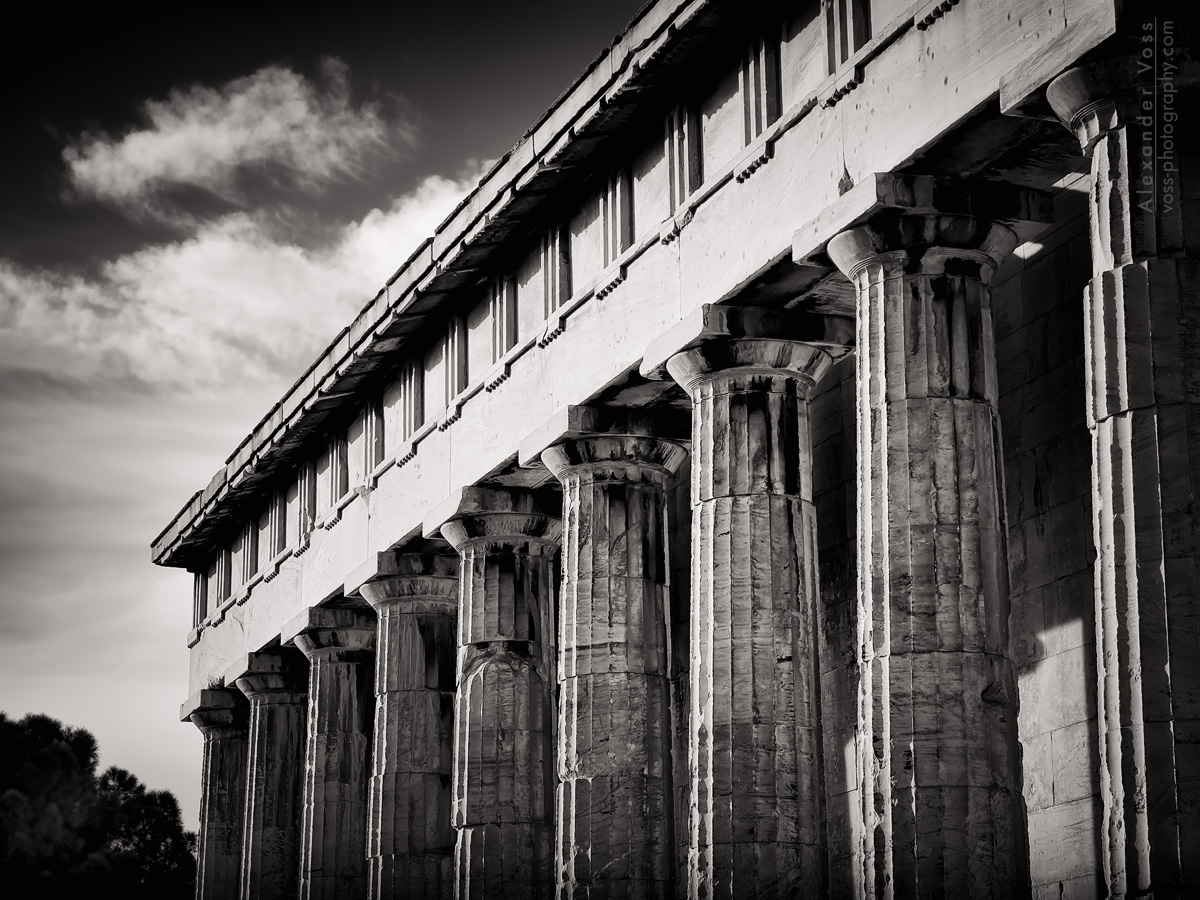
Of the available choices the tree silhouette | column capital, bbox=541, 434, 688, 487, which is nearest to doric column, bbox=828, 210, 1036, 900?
column capital, bbox=541, 434, 688, 487

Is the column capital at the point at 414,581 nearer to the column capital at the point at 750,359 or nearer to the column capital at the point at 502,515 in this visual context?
the column capital at the point at 502,515

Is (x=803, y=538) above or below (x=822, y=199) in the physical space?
below

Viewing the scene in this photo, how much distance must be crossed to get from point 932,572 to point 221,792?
35484 millimetres

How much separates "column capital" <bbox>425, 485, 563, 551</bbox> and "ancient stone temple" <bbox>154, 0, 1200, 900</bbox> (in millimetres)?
68

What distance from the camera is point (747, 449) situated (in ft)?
92.5

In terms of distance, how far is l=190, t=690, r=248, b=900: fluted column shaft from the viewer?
177 ft

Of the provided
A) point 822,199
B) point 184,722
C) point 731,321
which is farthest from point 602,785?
point 184,722

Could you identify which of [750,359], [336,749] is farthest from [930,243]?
[336,749]

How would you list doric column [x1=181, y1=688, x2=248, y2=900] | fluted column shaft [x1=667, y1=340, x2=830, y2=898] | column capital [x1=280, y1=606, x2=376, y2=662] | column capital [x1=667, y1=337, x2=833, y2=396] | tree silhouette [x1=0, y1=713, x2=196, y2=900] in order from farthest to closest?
tree silhouette [x1=0, y1=713, x2=196, y2=900], doric column [x1=181, y1=688, x2=248, y2=900], column capital [x1=280, y1=606, x2=376, y2=662], column capital [x1=667, y1=337, x2=833, y2=396], fluted column shaft [x1=667, y1=340, x2=830, y2=898]

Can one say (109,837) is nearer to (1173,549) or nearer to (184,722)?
(184,722)

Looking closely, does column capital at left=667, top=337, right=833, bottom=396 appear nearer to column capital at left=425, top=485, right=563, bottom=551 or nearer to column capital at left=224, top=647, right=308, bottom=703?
column capital at left=425, top=485, right=563, bottom=551

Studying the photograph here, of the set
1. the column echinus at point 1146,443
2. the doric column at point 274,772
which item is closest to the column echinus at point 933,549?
the column echinus at point 1146,443

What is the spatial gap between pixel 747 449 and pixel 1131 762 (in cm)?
1018

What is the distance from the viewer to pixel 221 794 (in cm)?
5472
